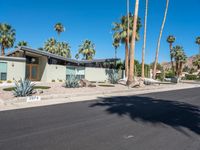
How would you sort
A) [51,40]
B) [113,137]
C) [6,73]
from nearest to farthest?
[113,137], [6,73], [51,40]

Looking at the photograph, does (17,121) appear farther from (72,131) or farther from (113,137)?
(113,137)

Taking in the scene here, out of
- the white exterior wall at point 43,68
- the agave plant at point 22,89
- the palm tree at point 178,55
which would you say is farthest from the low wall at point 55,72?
the palm tree at point 178,55

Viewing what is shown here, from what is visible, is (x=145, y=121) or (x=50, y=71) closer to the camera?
(x=145, y=121)

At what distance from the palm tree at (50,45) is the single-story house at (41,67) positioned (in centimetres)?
1957

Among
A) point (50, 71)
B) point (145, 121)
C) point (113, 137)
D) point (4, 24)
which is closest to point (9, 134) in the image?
point (113, 137)

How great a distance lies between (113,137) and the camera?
5.74 meters

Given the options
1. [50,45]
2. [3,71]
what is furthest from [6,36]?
[3,71]

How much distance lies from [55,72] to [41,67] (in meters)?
2.03

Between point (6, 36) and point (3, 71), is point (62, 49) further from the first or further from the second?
Answer: point (3, 71)

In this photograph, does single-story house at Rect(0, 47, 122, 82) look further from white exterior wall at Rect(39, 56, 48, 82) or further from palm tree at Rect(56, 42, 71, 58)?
palm tree at Rect(56, 42, 71, 58)

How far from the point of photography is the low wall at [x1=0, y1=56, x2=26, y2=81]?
24266 mm

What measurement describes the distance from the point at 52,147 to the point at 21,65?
894 inches

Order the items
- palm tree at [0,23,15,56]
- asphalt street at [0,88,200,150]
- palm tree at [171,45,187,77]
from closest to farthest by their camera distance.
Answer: asphalt street at [0,88,200,150]
palm tree at [0,23,15,56]
palm tree at [171,45,187,77]

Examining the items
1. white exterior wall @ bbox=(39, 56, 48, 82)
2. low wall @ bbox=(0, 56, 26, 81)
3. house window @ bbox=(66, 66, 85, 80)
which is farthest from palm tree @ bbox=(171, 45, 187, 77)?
low wall @ bbox=(0, 56, 26, 81)
